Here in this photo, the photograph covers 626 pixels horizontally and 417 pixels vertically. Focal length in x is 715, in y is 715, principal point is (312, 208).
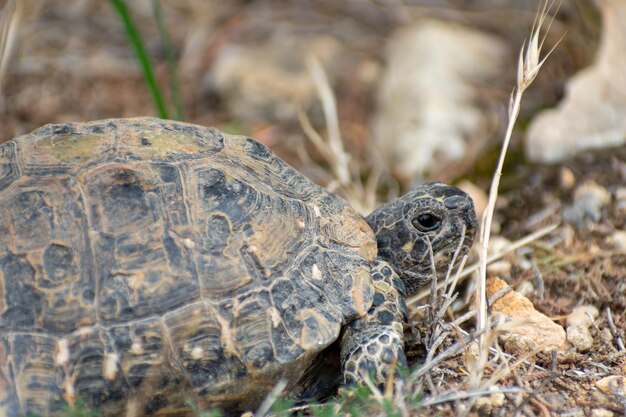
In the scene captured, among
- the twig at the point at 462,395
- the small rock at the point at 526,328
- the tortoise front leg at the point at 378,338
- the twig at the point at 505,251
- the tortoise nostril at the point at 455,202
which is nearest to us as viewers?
the twig at the point at 462,395

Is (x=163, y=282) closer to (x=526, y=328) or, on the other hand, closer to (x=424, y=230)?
(x=424, y=230)

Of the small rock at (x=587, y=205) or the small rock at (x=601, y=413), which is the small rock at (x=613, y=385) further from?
the small rock at (x=587, y=205)

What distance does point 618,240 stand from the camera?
4457 mm

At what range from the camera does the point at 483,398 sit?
10.0ft

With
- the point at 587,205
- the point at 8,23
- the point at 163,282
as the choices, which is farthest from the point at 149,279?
the point at 587,205

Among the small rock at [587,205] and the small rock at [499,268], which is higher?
the small rock at [587,205]

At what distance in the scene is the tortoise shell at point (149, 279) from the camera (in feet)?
9.73

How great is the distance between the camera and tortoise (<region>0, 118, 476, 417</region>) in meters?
2.97

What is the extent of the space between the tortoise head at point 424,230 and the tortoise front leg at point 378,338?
0.29 metres

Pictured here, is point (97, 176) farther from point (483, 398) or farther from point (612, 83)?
point (612, 83)

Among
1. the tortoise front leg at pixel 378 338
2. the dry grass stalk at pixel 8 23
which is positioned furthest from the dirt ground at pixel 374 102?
the dry grass stalk at pixel 8 23

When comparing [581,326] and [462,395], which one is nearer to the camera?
[462,395]

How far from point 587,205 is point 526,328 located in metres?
1.64

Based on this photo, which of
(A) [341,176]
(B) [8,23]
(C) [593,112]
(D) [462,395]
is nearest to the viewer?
(D) [462,395]
